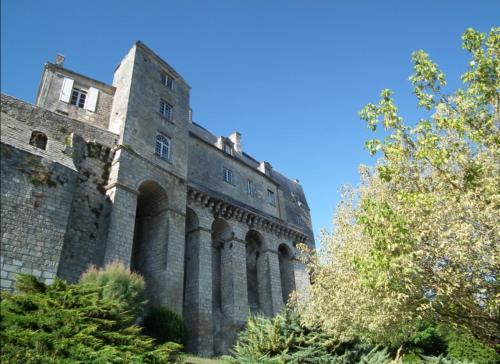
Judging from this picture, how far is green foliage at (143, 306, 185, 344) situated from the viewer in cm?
1455

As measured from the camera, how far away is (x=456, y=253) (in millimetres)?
8664

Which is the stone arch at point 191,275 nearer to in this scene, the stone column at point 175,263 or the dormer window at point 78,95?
the stone column at point 175,263

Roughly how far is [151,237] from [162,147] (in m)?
4.84

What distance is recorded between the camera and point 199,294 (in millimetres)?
18625

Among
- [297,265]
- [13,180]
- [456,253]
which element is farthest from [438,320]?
[297,265]

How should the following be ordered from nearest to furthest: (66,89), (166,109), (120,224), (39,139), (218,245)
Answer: (39,139), (120,224), (66,89), (166,109), (218,245)

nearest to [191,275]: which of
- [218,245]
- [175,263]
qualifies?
[175,263]

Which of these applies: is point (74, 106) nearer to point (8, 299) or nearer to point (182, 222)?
point (182, 222)

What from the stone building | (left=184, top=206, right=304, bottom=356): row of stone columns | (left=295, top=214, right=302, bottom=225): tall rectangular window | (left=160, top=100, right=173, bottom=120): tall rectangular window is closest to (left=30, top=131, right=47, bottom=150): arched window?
the stone building

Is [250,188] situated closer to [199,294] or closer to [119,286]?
[199,294]

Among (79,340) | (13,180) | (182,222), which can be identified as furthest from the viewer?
(182,222)

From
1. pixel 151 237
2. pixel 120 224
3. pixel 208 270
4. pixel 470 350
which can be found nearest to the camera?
pixel 120 224

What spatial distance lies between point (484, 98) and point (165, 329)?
13.1 metres

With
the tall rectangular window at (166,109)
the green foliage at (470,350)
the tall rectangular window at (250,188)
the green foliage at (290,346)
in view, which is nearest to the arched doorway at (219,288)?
the tall rectangular window at (250,188)
